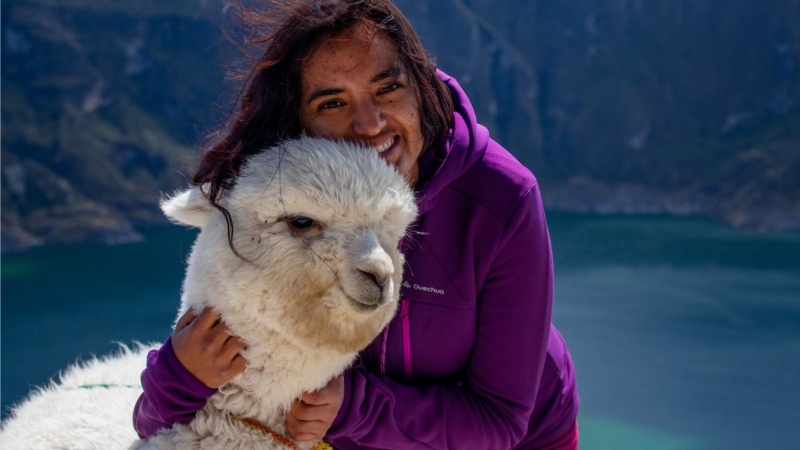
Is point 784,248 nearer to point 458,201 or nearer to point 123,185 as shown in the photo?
point 123,185

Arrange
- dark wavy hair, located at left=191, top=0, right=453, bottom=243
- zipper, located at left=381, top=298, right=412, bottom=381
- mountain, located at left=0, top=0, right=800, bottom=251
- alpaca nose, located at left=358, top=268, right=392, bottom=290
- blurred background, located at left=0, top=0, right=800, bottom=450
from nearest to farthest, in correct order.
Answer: alpaca nose, located at left=358, top=268, right=392, bottom=290 → dark wavy hair, located at left=191, top=0, right=453, bottom=243 → zipper, located at left=381, top=298, right=412, bottom=381 → blurred background, located at left=0, top=0, right=800, bottom=450 → mountain, located at left=0, top=0, right=800, bottom=251

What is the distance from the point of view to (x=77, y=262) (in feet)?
41.9

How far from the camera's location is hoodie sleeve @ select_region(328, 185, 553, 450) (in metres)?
1.05

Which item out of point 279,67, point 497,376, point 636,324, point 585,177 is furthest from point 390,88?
point 585,177

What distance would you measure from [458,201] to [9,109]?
57.8 ft

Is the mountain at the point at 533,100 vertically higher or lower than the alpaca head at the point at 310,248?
higher

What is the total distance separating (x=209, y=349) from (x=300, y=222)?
207 millimetres

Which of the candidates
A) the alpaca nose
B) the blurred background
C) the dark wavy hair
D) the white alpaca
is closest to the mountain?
the blurred background

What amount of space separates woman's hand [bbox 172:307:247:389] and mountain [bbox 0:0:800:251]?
47.2 feet

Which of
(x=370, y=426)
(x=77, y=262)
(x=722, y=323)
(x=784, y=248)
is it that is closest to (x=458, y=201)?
(x=370, y=426)

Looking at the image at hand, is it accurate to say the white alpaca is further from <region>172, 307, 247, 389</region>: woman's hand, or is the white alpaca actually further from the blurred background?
the blurred background

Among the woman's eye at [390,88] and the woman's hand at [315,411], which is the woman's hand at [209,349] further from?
the woman's eye at [390,88]

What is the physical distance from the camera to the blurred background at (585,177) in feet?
29.1

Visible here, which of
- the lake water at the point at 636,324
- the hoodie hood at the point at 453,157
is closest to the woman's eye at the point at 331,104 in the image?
the hoodie hood at the point at 453,157
